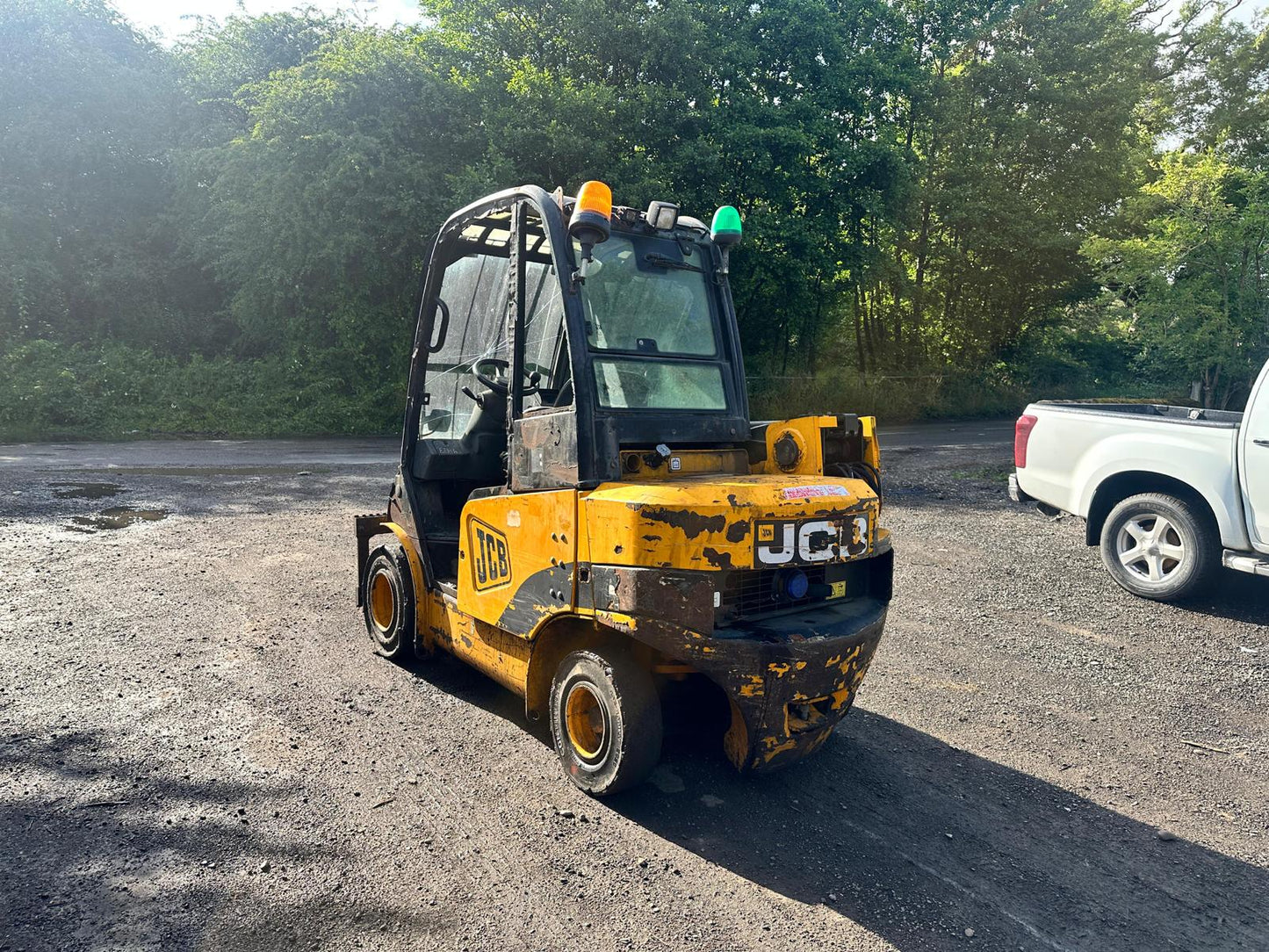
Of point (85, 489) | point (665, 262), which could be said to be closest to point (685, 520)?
point (665, 262)

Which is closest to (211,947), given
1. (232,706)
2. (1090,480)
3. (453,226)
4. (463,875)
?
(463,875)

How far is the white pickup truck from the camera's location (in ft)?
19.8

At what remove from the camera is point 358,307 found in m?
20.2

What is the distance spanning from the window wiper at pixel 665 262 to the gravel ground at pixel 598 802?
239 centimetres

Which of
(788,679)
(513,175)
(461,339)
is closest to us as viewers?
(788,679)

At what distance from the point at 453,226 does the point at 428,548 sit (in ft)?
6.19

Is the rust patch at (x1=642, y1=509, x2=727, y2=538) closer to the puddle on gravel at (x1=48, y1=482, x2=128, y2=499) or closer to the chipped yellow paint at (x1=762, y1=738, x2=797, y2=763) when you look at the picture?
the chipped yellow paint at (x1=762, y1=738, x2=797, y2=763)

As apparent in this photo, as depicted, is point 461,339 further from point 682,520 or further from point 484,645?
point 682,520

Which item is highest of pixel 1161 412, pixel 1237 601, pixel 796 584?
pixel 1161 412

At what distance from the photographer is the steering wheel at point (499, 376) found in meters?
3.97

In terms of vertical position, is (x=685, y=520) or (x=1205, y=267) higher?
(x=1205, y=267)

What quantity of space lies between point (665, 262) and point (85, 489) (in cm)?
1011

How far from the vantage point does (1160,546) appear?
6566 millimetres

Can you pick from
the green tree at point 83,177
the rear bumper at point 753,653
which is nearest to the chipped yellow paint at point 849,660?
the rear bumper at point 753,653
